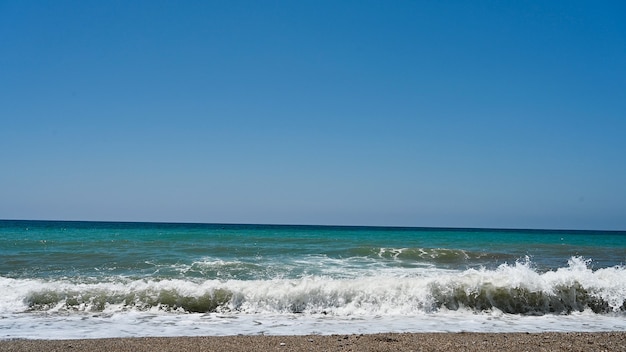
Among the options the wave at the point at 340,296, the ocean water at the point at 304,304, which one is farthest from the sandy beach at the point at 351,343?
the wave at the point at 340,296

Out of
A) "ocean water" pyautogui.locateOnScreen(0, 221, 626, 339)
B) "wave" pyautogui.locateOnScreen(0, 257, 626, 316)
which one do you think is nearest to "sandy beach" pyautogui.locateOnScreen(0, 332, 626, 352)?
"ocean water" pyautogui.locateOnScreen(0, 221, 626, 339)

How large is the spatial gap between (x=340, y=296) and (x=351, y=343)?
3.33m

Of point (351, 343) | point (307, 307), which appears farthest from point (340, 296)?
point (351, 343)

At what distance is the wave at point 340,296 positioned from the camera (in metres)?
9.12

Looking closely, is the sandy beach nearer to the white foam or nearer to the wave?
the white foam

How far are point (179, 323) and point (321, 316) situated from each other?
256cm

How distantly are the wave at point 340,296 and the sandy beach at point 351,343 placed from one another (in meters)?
2.45

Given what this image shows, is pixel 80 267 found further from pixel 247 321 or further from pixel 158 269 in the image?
pixel 247 321

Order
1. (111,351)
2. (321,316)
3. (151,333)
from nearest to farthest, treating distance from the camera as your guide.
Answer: (111,351)
(151,333)
(321,316)

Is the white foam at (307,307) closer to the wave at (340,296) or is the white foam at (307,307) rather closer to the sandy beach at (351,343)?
the wave at (340,296)

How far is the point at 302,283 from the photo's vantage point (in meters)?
9.86

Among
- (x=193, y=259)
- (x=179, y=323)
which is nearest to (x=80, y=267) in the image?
(x=193, y=259)

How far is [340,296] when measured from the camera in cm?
951

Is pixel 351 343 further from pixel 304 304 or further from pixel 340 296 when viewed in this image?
pixel 340 296
